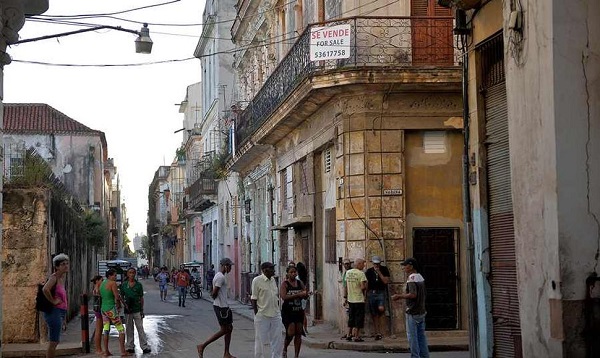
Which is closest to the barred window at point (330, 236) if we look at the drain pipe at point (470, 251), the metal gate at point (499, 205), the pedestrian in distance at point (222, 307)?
the pedestrian in distance at point (222, 307)

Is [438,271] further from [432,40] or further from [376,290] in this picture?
[432,40]

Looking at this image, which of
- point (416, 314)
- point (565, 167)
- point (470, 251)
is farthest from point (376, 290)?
point (565, 167)

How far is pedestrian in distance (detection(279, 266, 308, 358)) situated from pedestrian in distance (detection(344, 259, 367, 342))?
9.62 feet

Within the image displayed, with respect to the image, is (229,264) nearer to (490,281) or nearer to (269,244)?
(490,281)

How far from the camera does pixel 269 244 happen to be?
29.3 m

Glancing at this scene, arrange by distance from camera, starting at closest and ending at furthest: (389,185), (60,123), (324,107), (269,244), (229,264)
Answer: (229,264), (389,185), (324,107), (269,244), (60,123)

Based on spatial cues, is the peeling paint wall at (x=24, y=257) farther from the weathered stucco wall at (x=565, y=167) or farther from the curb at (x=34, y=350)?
the weathered stucco wall at (x=565, y=167)

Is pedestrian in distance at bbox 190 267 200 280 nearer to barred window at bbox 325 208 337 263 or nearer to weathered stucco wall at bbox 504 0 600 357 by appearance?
barred window at bbox 325 208 337 263

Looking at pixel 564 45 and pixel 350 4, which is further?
pixel 350 4

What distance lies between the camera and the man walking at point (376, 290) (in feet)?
59.1

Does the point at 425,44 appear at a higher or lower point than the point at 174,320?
higher

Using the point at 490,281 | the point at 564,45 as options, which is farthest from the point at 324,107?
the point at 564,45

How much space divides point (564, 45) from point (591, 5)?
1.59ft

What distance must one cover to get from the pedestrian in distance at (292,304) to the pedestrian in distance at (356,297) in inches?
115
